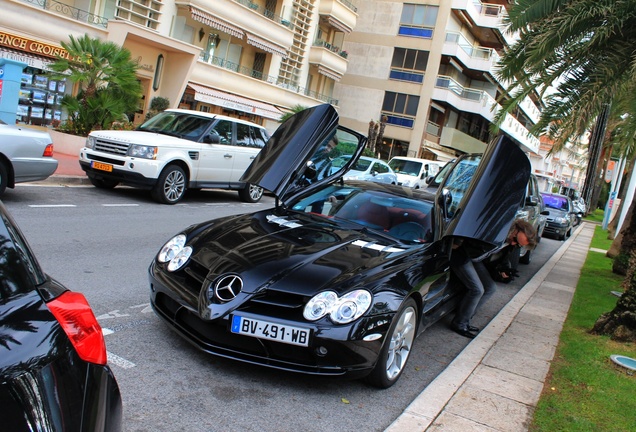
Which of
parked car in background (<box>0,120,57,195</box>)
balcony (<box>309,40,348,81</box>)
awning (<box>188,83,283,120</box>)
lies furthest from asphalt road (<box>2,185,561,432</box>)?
balcony (<box>309,40,348,81</box>)

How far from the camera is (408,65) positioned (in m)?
44.7

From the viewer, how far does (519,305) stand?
312 inches

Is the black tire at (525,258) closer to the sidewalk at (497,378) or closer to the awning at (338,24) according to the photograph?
the sidewalk at (497,378)

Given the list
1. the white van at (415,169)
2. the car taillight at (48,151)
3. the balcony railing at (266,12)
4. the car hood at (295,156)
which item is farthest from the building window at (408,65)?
the car hood at (295,156)

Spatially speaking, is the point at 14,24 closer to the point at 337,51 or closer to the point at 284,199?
the point at 284,199

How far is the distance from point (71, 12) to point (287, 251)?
64.1 feet

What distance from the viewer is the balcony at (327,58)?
35781 millimetres

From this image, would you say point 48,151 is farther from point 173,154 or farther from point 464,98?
point 464,98

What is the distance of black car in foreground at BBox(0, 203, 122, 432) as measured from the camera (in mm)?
1633

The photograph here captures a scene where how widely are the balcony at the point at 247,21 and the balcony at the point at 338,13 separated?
5.10 m

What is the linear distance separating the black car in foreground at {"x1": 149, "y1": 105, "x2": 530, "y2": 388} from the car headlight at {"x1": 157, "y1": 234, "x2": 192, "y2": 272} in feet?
0.04

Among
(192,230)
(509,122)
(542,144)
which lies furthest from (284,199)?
(542,144)

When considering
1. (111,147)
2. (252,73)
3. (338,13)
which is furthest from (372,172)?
(338,13)

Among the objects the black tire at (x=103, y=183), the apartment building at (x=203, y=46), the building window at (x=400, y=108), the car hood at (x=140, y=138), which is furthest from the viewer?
the building window at (x=400, y=108)
